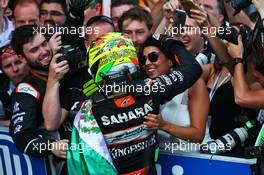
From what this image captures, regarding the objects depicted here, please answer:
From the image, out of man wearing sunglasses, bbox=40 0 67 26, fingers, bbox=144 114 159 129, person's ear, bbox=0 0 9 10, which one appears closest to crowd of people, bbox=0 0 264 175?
fingers, bbox=144 114 159 129

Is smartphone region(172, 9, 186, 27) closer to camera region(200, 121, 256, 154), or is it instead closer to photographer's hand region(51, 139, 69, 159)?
camera region(200, 121, 256, 154)

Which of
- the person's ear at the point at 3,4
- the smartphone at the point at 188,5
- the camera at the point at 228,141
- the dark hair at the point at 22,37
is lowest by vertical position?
the camera at the point at 228,141

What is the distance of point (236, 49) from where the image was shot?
3.99m

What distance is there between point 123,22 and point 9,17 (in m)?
2.12

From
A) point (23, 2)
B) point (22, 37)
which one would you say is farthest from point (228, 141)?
point (23, 2)

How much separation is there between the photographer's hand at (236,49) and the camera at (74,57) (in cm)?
104

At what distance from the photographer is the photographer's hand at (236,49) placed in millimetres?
3973

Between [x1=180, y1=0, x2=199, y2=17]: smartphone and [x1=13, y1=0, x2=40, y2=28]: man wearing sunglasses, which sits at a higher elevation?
[x1=180, y1=0, x2=199, y2=17]: smartphone

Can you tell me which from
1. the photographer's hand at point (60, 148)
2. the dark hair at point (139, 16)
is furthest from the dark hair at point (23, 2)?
the photographer's hand at point (60, 148)

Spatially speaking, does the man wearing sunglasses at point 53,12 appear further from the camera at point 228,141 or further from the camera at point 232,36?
the camera at point 228,141

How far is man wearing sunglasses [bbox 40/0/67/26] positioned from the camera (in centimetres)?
593

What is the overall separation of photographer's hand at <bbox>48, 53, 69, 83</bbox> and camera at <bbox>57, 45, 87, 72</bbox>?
0.30 ft

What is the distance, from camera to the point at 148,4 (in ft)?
19.2

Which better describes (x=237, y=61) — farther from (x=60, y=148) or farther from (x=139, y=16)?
(x=60, y=148)
